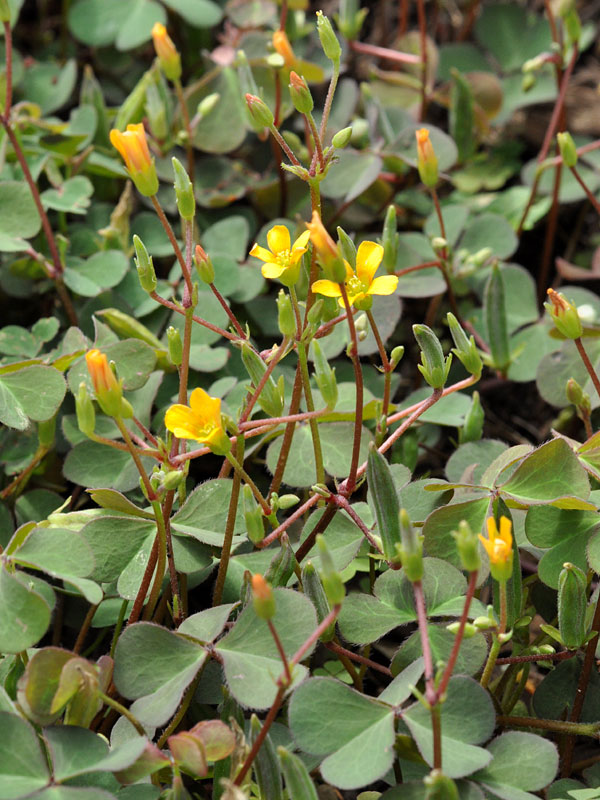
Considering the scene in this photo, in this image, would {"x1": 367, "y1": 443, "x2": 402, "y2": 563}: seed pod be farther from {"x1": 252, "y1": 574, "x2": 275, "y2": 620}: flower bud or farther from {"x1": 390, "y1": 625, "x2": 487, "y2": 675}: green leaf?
{"x1": 252, "y1": 574, "x2": 275, "y2": 620}: flower bud

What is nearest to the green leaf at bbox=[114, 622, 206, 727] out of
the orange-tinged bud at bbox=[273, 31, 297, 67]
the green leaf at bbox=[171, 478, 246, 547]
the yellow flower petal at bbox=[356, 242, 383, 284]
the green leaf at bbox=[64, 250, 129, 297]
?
the green leaf at bbox=[171, 478, 246, 547]

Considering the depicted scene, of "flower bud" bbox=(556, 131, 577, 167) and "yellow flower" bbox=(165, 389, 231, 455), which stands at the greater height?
"flower bud" bbox=(556, 131, 577, 167)

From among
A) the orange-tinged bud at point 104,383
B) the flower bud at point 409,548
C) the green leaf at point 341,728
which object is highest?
the orange-tinged bud at point 104,383

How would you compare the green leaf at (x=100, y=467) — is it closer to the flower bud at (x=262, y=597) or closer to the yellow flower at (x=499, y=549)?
the flower bud at (x=262, y=597)

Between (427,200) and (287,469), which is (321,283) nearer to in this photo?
(287,469)

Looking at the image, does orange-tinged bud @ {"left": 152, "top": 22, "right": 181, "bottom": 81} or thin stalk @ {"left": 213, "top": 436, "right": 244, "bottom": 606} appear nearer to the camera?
thin stalk @ {"left": 213, "top": 436, "right": 244, "bottom": 606}

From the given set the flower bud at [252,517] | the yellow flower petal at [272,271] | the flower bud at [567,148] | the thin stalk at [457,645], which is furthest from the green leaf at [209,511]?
the flower bud at [567,148]
